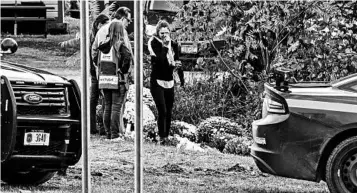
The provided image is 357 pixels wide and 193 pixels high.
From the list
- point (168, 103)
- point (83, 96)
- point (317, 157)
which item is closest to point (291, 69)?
point (168, 103)

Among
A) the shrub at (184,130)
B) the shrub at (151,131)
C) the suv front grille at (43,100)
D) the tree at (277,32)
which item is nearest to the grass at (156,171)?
the shrub at (151,131)

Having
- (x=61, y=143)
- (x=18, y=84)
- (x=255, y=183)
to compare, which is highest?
(x=18, y=84)

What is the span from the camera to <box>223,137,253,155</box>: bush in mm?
9802

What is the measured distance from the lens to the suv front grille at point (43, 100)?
632 cm

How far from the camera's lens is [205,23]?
11.3m

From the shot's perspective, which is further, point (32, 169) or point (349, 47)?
point (349, 47)

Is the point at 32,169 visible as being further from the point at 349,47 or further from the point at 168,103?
the point at 349,47

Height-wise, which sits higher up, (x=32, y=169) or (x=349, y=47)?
(x=349, y=47)

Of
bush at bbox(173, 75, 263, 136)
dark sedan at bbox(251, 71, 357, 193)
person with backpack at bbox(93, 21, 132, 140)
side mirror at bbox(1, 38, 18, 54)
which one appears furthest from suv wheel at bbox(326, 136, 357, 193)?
bush at bbox(173, 75, 263, 136)

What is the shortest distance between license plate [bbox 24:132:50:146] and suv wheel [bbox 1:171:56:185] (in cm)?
45

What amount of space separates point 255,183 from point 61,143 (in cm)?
214

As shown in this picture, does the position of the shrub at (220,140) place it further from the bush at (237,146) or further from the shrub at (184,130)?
the shrub at (184,130)

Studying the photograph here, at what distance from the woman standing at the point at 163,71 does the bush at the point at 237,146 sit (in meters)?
0.73

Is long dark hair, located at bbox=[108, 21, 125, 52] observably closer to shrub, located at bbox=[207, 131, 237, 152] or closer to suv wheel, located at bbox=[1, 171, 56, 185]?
shrub, located at bbox=[207, 131, 237, 152]
